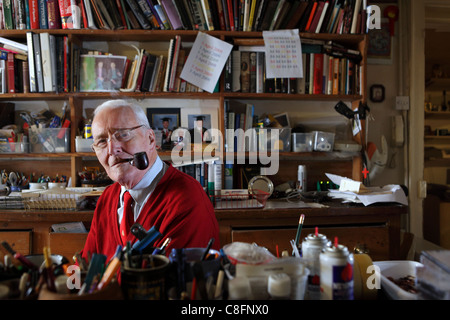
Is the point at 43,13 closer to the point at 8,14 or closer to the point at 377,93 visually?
the point at 8,14

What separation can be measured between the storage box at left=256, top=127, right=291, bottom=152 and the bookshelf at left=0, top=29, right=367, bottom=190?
8cm

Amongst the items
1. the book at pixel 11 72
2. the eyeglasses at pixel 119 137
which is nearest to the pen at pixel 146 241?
the eyeglasses at pixel 119 137

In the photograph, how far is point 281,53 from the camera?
2.38 metres

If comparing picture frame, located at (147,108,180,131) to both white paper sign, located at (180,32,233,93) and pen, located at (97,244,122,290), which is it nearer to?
white paper sign, located at (180,32,233,93)

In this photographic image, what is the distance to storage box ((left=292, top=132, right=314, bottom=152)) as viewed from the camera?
95.2 inches

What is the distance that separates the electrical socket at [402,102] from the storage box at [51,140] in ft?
8.11

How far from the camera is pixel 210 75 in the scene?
236cm

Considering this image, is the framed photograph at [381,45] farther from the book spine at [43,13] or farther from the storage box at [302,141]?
the book spine at [43,13]

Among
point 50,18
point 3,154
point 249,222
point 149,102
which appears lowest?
point 249,222

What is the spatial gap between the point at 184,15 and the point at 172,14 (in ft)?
0.27

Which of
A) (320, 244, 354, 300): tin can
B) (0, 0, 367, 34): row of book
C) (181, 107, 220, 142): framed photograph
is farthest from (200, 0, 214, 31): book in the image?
(320, 244, 354, 300): tin can

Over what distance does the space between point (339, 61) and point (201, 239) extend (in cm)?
186
